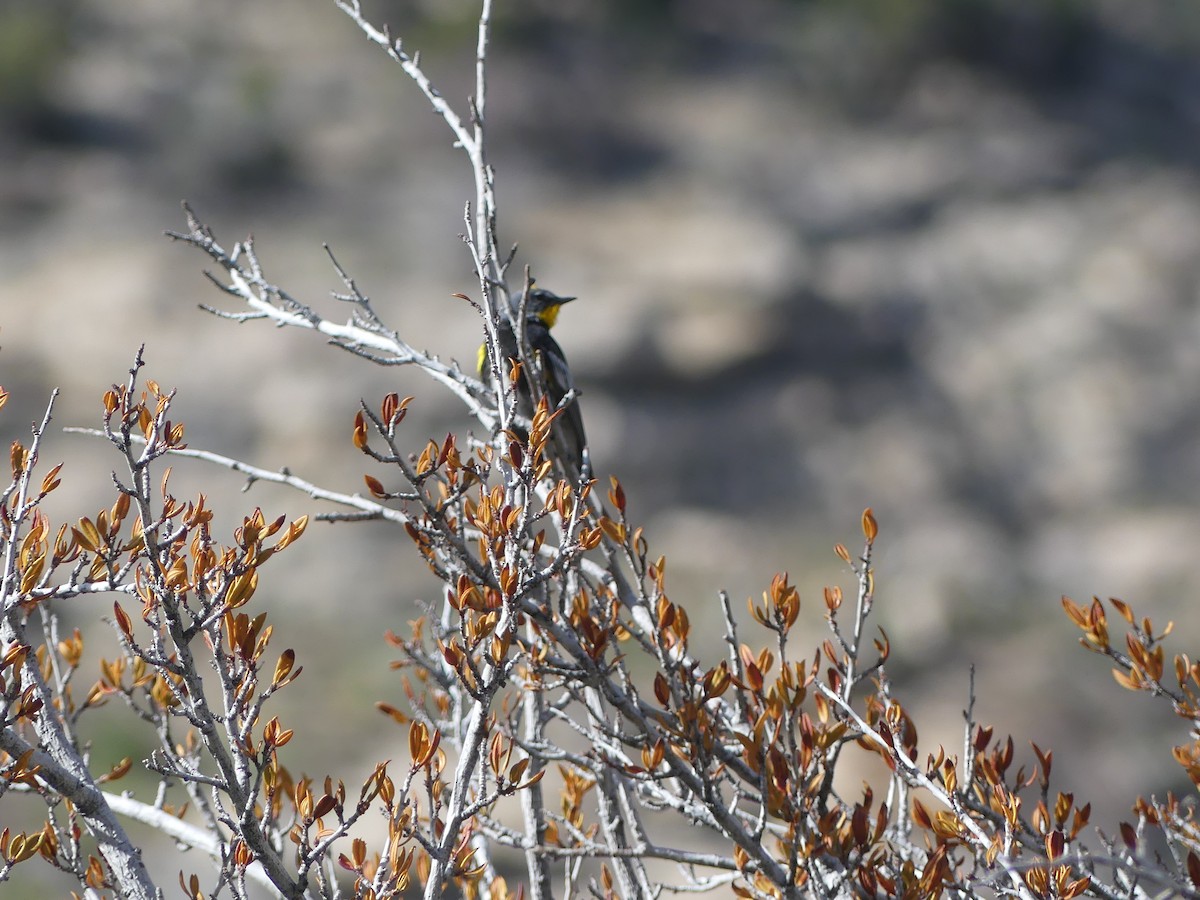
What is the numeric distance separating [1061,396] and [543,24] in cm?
1260

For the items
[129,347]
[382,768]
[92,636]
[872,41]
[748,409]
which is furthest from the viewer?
[872,41]

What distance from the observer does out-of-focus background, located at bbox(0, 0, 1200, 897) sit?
16828 mm

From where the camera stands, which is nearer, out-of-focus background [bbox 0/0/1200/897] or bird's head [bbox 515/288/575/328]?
bird's head [bbox 515/288/575/328]

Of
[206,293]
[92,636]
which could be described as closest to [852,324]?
[206,293]

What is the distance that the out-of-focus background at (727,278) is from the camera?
55.2 feet

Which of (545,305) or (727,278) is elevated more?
(727,278)

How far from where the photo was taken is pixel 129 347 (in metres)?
17.7

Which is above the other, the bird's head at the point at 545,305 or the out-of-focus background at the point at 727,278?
the out-of-focus background at the point at 727,278

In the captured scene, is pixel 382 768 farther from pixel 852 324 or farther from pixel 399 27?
pixel 399 27

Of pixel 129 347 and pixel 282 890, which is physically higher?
pixel 129 347

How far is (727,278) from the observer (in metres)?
19.3

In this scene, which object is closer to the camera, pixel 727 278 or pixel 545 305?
pixel 545 305

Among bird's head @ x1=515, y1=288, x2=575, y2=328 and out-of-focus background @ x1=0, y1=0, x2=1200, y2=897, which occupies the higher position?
out-of-focus background @ x1=0, y1=0, x2=1200, y2=897

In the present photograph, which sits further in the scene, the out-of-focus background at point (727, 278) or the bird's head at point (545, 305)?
the out-of-focus background at point (727, 278)
